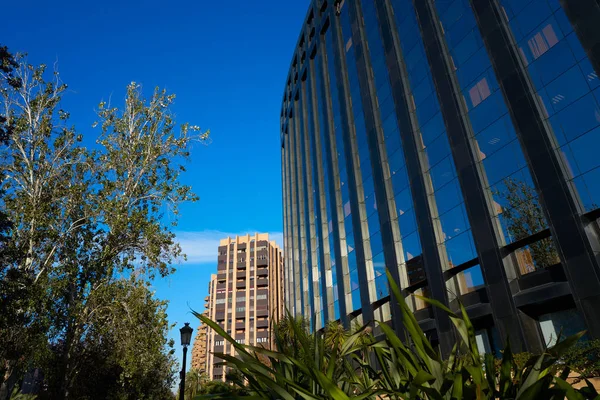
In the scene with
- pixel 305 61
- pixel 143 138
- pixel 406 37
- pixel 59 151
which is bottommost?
pixel 59 151

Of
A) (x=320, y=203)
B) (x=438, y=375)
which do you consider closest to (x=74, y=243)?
(x=438, y=375)

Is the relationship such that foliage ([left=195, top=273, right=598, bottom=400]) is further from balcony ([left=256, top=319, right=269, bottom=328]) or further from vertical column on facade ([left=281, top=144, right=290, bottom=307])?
balcony ([left=256, top=319, right=269, bottom=328])

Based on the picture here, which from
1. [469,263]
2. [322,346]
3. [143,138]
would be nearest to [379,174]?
[469,263]

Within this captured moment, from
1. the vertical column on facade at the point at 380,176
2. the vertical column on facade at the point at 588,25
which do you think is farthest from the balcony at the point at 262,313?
the vertical column on facade at the point at 588,25

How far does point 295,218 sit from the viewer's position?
55156 mm

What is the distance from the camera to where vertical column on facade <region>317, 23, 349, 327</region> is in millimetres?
34812

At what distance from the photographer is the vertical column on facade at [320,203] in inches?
1540

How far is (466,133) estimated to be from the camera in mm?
21781

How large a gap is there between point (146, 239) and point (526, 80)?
19.2 meters

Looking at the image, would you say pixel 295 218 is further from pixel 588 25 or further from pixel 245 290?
pixel 245 290

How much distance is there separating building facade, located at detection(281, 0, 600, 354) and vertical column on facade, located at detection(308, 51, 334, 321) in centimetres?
38

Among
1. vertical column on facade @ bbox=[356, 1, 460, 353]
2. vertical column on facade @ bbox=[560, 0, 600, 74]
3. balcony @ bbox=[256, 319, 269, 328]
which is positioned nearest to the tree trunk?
vertical column on facade @ bbox=[356, 1, 460, 353]

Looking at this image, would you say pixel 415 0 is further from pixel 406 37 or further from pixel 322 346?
pixel 322 346

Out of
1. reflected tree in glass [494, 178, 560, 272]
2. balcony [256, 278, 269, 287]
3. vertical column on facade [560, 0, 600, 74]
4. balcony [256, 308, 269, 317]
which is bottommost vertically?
reflected tree in glass [494, 178, 560, 272]
